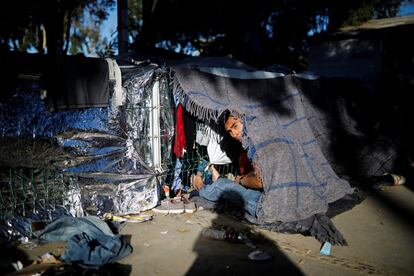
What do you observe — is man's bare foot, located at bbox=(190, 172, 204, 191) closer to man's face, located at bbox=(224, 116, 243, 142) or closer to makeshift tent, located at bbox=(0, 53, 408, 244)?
makeshift tent, located at bbox=(0, 53, 408, 244)

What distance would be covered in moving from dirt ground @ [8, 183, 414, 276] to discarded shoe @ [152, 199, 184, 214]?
0.07 m

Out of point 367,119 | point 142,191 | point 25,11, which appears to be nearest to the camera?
point 142,191

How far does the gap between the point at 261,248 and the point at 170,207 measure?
1503 millimetres

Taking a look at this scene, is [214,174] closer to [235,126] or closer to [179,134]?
[179,134]

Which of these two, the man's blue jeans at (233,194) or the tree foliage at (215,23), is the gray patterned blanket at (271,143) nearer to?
the man's blue jeans at (233,194)

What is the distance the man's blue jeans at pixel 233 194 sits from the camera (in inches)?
180

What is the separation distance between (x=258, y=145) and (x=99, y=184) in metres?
2.09

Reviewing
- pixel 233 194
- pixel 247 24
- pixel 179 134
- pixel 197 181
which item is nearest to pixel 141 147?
pixel 179 134

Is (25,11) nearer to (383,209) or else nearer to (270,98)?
(270,98)

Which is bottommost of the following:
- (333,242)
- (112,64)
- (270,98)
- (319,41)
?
(333,242)

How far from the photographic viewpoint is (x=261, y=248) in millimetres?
3867

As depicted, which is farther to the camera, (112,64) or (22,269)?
(112,64)

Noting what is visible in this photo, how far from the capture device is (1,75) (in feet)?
12.2

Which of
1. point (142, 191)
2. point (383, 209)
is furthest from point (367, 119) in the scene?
point (142, 191)
